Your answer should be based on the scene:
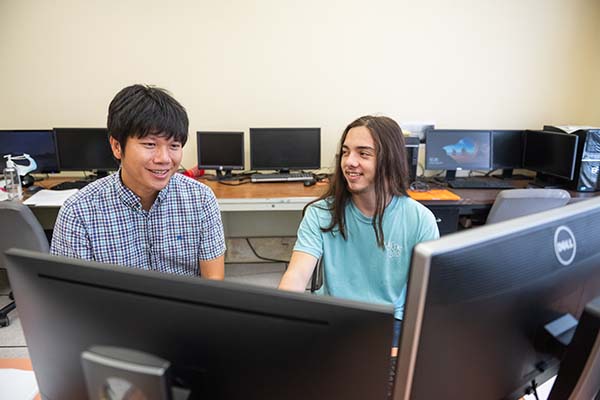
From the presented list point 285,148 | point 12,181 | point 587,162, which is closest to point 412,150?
point 285,148

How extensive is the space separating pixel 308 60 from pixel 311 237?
6.78ft

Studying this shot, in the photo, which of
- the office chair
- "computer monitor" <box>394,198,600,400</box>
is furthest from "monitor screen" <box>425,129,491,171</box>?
the office chair

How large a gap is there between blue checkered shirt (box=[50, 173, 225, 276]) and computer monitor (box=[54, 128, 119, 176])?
181 cm

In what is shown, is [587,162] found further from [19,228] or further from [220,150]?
[19,228]

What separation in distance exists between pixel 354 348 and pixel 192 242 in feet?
3.39

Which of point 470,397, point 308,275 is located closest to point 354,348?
point 470,397

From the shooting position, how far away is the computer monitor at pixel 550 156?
266 cm

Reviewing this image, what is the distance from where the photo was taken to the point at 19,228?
1843 mm

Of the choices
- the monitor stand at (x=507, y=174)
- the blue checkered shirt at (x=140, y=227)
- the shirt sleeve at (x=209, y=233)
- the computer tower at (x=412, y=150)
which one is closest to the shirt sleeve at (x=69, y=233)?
the blue checkered shirt at (x=140, y=227)

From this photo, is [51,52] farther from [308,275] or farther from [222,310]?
[222,310]

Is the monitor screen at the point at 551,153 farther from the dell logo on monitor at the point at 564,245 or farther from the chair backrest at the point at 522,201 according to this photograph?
the dell logo on monitor at the point at 564,245

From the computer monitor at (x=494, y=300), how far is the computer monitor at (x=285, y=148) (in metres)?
2.46

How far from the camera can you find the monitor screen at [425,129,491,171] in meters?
2.99

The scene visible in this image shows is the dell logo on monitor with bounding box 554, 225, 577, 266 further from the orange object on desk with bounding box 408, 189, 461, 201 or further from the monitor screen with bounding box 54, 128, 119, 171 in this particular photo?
the monitor screen with bounding box 54, 128, 119, 171
